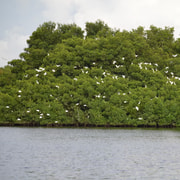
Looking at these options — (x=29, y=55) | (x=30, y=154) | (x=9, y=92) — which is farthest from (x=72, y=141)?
(x=29, y=55)

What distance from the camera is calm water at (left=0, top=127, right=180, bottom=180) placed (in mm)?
26172

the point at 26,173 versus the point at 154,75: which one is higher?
the point at 154,75

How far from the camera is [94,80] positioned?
77375 mm

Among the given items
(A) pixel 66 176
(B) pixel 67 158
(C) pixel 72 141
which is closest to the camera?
(A) pixel 66 176

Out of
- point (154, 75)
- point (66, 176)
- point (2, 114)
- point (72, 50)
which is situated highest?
point (72, 50)

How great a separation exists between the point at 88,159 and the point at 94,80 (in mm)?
45589

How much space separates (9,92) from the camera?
81375mm

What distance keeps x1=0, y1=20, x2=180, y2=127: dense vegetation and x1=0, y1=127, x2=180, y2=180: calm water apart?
25.6m

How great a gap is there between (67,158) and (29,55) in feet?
207

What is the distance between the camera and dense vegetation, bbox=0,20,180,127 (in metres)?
72.2

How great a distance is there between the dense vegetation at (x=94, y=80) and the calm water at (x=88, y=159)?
25584mm

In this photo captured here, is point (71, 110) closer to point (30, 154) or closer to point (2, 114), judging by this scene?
point (2, 114)

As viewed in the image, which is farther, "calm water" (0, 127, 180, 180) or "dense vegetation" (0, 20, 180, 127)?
"dense vegetation" (0, 20, 180, 127)

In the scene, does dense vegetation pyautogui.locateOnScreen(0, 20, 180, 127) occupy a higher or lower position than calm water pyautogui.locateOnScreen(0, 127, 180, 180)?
higher
